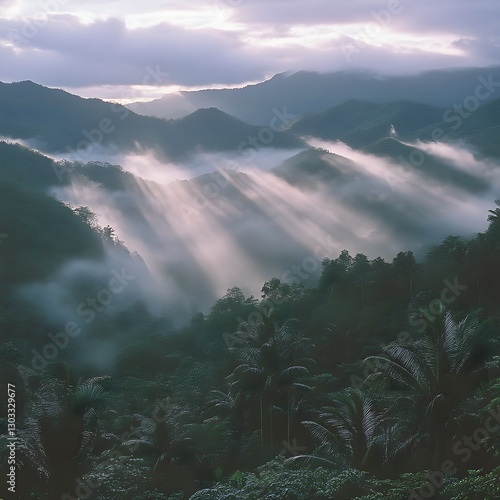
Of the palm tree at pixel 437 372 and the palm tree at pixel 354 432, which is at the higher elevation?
the palm tree at pixel 437 372

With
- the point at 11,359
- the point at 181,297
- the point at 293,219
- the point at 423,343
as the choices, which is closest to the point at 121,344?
the point at 11,359

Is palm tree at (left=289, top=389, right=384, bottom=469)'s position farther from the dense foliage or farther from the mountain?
the mountain

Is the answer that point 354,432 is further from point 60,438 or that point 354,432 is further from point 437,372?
point 60,438

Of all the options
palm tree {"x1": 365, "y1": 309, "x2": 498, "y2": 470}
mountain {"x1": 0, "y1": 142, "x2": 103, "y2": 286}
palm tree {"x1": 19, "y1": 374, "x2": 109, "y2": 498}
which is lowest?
palm tree {"x1": 19, "y1": 374, "x2": 109, "y2": 498}

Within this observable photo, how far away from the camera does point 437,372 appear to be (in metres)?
15.4

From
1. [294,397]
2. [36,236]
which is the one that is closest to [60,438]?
[294,397]

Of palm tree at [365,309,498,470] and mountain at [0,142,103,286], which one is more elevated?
mountain at [0,142,103,286]

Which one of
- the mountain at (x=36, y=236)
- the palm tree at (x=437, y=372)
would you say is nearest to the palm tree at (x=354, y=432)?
the palm tree at (x=437, y=372)

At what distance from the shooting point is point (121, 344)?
69500mm

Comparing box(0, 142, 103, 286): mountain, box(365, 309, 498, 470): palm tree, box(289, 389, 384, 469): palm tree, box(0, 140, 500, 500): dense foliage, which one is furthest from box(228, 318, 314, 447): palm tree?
box(0, 142, 103, 286): mountain

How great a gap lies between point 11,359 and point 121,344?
1882cm

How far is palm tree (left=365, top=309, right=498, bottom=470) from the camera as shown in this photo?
50.2 ft

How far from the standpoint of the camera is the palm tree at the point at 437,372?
15.3m

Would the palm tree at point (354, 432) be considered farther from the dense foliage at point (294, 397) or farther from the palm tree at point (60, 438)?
the palm tree at point (60, 438)
